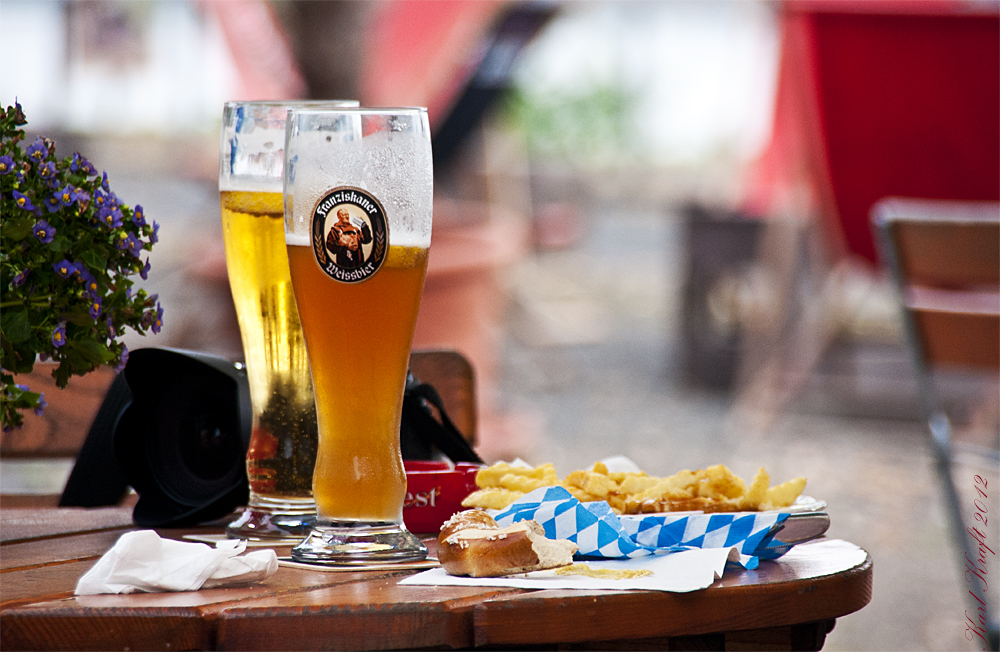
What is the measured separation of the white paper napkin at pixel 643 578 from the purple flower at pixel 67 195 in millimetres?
334

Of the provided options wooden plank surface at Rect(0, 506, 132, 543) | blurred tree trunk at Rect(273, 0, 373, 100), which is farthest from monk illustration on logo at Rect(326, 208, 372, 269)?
blurred tree trunk at Rect(273, 0, 373, 100)

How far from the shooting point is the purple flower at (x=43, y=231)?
729 millimetres

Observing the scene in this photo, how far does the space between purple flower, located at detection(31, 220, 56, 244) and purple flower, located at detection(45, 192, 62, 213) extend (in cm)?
2

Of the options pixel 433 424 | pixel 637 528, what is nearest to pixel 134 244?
pixel 433 424

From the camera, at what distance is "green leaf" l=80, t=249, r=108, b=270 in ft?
2.51

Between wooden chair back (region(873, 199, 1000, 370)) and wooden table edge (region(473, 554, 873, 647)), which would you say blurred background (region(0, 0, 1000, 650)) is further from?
wooden table edge (region(473, 554, 873, 647))

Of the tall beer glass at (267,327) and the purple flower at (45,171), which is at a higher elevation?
the purple flower at (45,171)

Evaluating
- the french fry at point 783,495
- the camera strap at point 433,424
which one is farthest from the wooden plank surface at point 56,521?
the french fry at point 783,495

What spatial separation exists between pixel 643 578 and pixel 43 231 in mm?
429

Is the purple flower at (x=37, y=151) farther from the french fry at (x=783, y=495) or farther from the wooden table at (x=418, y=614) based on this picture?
the french fry at (x=783, y=495)

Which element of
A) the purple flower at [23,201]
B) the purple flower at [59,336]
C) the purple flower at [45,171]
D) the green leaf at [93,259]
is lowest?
the purple flower at [59,336]

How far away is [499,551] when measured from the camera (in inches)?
26.4

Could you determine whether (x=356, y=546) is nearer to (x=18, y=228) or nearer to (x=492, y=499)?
(x=492, y=499)

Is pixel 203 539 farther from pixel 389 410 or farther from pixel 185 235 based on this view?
pixel 185 235
